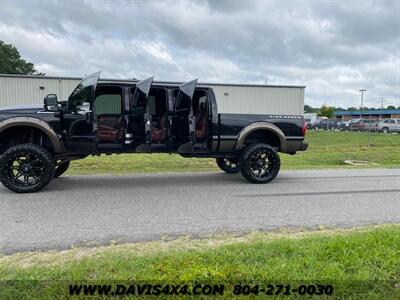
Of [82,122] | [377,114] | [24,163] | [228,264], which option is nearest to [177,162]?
[82,122]

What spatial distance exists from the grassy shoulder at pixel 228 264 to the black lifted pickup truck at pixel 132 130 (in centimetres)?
331

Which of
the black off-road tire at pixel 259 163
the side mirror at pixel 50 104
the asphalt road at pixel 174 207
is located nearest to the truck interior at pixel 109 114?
the side mirror at pixel 50 104

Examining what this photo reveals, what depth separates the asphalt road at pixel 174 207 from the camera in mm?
4391

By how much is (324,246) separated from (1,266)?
10.7 feet

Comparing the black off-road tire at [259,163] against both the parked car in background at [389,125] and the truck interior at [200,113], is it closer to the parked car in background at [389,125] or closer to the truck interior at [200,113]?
the truck interior at [200,113]

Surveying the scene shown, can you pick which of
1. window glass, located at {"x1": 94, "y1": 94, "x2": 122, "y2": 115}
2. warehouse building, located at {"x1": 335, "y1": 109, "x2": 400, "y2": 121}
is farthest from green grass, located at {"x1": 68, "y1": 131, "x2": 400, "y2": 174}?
warehouse building, located at {"x1": 335, "y1": 109, "x2": 400, "y2": 121}

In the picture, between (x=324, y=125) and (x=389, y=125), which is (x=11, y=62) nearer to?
(x=324, y=125)

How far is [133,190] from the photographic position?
6.82 meters

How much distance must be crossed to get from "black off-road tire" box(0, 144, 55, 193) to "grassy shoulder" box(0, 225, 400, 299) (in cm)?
308

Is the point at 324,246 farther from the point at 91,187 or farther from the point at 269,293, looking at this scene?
the point at 91,187

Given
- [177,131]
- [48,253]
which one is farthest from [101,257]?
[177,131]

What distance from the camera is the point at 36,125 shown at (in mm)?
6395

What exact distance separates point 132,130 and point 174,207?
221 cm

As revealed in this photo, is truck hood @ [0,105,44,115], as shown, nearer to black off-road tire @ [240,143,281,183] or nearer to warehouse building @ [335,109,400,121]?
black off-road tire @ [240,143,281,183]
